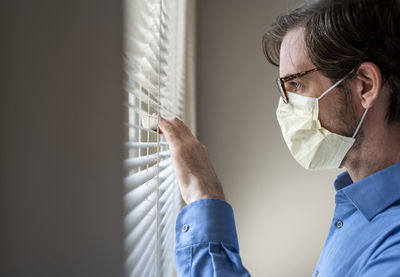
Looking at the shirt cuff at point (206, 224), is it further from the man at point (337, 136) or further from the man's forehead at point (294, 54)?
the man's forehead at point (294, 54)

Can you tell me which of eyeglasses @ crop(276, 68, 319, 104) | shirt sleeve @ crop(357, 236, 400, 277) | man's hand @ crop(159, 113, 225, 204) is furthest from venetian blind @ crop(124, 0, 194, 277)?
shirt sleeve @ crop(357, 236, 400, 277)

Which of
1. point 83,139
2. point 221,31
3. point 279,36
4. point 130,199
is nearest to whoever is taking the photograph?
point 83,139

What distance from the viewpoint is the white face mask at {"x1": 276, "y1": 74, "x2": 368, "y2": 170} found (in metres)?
0.97

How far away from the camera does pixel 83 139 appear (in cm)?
43

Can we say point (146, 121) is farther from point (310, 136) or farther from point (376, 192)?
point (376, 192)

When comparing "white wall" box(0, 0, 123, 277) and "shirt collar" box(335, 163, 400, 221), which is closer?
"white wall" box(0, 0, 123, 277)

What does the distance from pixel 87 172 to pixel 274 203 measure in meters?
1.98

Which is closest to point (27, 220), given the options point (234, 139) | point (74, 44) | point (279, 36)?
point (74, 44)

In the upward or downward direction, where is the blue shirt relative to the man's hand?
downward

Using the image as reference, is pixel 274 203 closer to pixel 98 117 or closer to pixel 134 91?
pixel 134 91

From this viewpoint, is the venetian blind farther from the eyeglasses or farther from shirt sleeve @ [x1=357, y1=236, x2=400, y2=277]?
shirt sleeve @ [x1=357, y1=236, x2=400, y2=277]

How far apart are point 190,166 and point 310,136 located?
0.37 meters

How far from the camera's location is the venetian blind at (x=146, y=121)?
74 centimetres

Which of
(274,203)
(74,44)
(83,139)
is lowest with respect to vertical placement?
(274,203)
